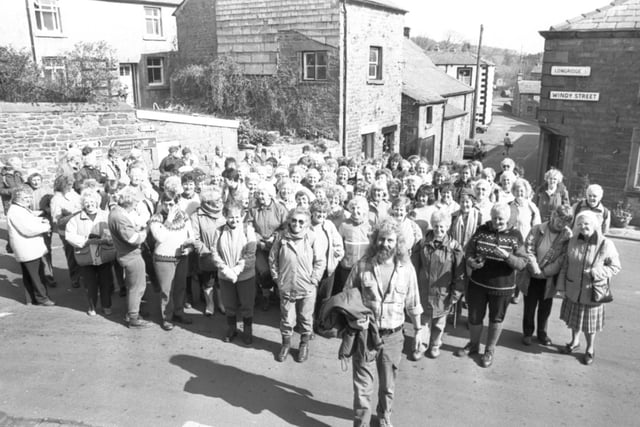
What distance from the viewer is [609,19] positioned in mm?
12602

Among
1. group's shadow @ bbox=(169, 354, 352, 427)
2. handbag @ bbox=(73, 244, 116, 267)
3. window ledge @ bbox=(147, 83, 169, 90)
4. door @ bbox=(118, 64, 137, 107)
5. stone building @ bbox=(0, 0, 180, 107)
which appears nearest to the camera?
group's shadow @ bbox=(169, 354, 352, 427)

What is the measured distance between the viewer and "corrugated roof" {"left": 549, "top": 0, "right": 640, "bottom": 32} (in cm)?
1230

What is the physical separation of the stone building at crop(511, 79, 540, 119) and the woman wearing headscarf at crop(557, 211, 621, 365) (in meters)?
64.2

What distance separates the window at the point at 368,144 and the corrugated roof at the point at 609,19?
7.59 metres

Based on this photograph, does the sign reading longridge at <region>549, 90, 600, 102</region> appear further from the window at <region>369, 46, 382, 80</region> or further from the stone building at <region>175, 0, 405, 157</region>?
the window at <region>369, 46, 382, 80</region>

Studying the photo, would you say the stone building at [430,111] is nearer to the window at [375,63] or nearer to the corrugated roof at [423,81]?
the corrugated roof at [423,81]

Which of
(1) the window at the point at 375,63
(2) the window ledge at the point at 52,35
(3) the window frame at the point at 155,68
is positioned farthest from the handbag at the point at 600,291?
(3) the window frame at the point at 155,68

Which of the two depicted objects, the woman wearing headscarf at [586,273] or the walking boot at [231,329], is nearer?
the woman wearing headscarf at [586,273]

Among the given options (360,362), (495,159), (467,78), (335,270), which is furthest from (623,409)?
(467,78)

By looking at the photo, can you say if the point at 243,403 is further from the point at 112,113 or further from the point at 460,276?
the point at 112,113

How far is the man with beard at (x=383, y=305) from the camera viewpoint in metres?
4.40

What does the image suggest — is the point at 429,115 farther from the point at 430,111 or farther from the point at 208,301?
the point at 208,301

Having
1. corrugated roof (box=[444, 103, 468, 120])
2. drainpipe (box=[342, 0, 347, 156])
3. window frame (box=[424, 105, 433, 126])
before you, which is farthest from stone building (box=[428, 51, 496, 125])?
drainpipe (box=[342, 0, 347, 156])

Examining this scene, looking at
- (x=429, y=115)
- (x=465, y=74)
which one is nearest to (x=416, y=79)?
(x=429, y=115)
